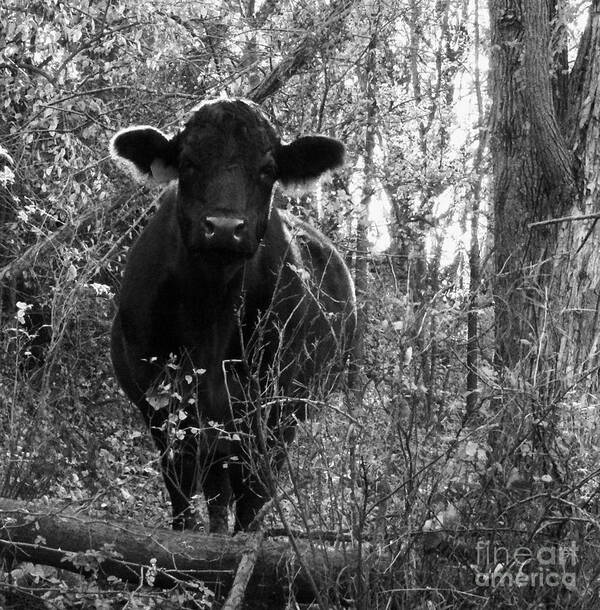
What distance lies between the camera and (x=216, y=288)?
6586 millimetres

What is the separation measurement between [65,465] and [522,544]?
3.74 metres

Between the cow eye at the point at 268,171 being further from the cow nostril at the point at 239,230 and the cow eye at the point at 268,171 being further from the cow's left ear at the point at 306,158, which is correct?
the cow nostril at the point at 239,230

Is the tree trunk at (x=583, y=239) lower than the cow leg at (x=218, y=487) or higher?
higher

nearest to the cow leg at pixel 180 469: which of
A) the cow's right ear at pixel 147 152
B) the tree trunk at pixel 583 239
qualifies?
the cow's right ear at pixel 147 152

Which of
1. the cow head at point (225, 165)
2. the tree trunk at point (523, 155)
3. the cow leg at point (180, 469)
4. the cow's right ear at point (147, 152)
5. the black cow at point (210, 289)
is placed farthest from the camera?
the cow's right ear at point (147, 152)

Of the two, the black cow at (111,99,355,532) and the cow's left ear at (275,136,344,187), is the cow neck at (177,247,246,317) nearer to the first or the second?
the black cow at (111,99,355,532)

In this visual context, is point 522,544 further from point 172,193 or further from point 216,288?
point 172,193

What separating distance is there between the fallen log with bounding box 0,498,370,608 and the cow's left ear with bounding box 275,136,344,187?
9.44 ft

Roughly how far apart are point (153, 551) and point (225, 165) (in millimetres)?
2537

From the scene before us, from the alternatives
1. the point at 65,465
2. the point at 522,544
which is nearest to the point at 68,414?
the point at 65,465

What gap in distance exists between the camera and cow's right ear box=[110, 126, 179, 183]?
21.8 ft

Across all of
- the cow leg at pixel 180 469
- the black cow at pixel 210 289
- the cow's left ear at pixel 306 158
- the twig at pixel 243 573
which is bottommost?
A: the twig at pixel 243 573

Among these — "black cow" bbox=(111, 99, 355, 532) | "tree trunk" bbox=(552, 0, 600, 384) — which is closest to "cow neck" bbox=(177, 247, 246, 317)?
"black cow" bbox=(111, 99, 355, 532)

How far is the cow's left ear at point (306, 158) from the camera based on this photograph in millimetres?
6871
